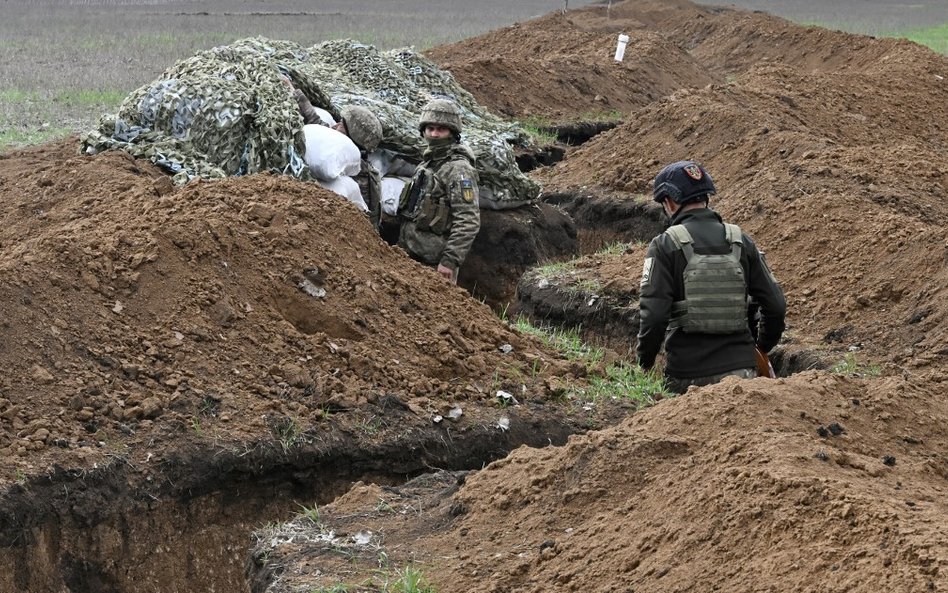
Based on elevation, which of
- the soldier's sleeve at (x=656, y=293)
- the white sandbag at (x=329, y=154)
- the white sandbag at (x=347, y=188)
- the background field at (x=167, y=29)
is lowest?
the background field at (x=167, y=29)

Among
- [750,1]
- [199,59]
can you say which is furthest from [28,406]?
[750,1]

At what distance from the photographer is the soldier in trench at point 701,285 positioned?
21.8ft

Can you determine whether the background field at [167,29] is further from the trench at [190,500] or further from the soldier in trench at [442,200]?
the trench at [190,500]

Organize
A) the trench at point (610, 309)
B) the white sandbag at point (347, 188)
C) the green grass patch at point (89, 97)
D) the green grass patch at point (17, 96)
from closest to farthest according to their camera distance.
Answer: the trench at point (610, 309) < the white sandbag at point (347, 188) < the green grass patch at point (17, 96) < the green grass patch at point (89, 97)

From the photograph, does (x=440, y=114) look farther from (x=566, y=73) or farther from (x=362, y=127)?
(x=566, y=73)

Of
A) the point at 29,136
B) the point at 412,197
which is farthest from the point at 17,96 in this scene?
the point at 412,197

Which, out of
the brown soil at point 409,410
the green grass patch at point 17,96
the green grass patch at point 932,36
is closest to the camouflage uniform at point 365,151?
the brown soil at point 409,410

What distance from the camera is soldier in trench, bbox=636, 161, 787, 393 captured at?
21.8 ft

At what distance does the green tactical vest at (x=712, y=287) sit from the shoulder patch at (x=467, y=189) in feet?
10.3

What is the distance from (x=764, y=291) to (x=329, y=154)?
4569 millimetres

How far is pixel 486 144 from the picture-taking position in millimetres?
12000

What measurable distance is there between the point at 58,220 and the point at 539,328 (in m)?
3.50

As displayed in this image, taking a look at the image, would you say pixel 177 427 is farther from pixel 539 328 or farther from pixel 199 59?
pixel 199 59

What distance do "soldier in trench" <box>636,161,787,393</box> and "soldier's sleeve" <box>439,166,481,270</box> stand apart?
3.01m
